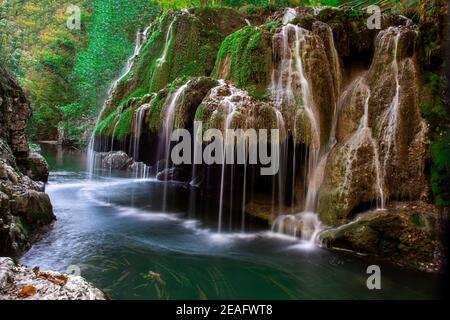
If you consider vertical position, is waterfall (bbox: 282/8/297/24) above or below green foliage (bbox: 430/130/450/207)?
above

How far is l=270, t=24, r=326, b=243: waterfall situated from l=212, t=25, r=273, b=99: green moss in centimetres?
29

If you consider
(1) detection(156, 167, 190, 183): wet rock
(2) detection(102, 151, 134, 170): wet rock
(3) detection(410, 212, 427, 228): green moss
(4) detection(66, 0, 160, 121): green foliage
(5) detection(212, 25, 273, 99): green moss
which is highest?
(4) detection(66, 0, 160, 121): green foliage

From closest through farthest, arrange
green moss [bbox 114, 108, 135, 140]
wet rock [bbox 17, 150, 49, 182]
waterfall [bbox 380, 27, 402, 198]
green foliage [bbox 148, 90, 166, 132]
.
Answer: waterfall [bbox 380, 27, 402, 198] < green foliage [bbox 148, 90, 166, 132] < green moss [bbox 114, 108, 135, 140] < wet rock [bbox 17, 150, 49, 182]

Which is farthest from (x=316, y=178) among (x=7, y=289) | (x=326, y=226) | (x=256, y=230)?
(x=7, y=289)

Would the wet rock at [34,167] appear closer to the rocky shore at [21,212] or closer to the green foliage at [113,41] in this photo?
the rocky shore at [21,212]

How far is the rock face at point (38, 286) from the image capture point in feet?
12.7

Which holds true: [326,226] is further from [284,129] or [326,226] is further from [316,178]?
[284,129]

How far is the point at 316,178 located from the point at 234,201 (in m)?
3.42

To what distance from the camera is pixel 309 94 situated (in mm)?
9555

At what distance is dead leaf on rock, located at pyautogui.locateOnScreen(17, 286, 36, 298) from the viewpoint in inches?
152

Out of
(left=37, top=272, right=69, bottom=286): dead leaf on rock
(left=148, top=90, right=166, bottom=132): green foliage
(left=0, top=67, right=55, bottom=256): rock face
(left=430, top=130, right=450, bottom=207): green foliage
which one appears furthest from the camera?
(left=148, top=90, right=166, bottom=132): green foliage

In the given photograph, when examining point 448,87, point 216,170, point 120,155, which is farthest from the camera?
point 120,155

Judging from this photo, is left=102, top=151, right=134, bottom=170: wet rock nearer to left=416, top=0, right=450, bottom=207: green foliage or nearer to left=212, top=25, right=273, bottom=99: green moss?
left=212, top=25, right=273, bottom=99: green moss

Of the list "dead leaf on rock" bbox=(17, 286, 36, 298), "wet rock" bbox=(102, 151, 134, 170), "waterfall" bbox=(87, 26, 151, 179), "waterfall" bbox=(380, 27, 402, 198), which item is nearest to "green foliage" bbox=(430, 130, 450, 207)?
"waterfall" bbox=(380, 27, 402, 198)
